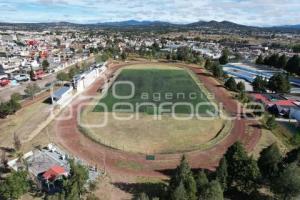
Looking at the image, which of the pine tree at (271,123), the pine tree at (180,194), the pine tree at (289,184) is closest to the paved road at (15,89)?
the pine tree at (180,194)

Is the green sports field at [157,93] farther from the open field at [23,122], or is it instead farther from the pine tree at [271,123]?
the pine tree at [271,123]

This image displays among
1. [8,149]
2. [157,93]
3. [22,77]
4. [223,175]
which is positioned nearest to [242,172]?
[223,175]

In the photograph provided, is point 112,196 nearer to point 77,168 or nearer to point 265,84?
point 77,168

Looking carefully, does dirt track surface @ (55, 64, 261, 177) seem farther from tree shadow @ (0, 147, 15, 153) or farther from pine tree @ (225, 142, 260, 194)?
tree shadow @ (0, 147, 15, 153)

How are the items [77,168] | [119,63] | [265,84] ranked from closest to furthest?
[77,168]
[265,84]
[119,63]

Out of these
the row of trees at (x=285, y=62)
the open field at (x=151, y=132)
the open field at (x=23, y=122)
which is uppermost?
the row of trees at (x=285, y=62)

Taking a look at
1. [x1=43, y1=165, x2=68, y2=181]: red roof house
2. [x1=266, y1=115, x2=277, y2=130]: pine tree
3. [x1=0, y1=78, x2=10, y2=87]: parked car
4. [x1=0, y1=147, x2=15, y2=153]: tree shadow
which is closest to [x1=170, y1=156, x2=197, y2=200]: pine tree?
[x1=43, y1=165, x2=68, y2=181]: red roof house

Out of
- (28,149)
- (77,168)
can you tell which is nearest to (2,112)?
(28,149)
